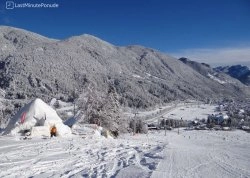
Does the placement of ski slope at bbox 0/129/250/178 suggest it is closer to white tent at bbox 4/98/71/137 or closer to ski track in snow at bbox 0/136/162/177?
ski track in snow at bbox 0/136/162/177

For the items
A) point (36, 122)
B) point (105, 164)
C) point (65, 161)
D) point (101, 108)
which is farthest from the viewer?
point (101, 108)

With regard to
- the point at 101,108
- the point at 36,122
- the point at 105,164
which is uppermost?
the point at 101,108

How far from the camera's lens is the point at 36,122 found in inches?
1521

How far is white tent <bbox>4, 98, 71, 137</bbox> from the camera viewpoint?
117 ft

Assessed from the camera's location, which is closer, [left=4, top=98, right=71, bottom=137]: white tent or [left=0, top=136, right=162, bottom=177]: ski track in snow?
[left=0, top=136, right=162, bottom=177]: ski track in snow

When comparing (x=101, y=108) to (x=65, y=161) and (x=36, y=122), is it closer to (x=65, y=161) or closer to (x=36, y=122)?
(x=36, y=122)

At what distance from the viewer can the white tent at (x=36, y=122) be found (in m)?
35.5

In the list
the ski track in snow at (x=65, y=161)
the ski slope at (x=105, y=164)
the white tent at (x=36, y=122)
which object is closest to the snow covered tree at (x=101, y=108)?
the white tent at (x=36, y=122)

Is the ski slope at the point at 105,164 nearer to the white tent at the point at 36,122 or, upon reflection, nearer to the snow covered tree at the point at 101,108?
the white tent at the point at 36,122

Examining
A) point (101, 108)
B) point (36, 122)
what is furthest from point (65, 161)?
point (101, 108)

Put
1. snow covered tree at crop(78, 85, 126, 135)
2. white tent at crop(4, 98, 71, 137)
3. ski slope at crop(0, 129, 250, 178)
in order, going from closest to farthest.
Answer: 1. ski slope at crop(0, 129, 250, 178)
2. white tent at crop(4, 98, 71, 137)
3. snow covered tree at crop(78, 85, 126, 135)

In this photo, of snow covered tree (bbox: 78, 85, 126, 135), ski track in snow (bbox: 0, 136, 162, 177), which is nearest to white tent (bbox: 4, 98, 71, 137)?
ski track in snow (bbox: 0, 136, 162, 177)

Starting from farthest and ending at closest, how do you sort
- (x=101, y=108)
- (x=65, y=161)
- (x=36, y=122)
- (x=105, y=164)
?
(x=101, y=108)
(x=36, y=122)
(x=65, y=161)
(x=105, y=164)

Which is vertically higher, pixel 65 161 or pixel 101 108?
pixel 101 108
